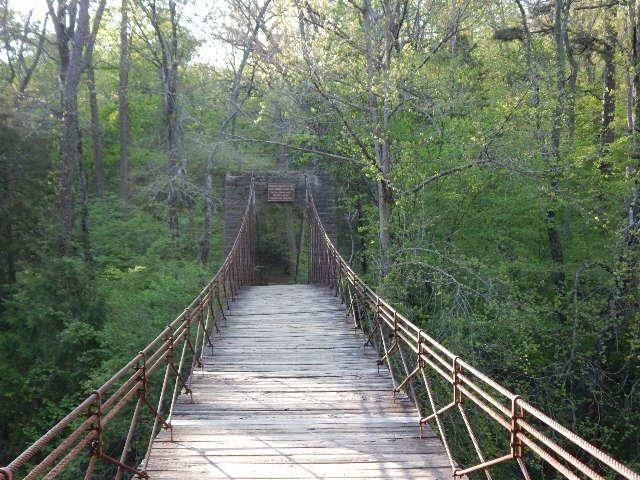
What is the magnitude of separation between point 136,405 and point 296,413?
1623 mm

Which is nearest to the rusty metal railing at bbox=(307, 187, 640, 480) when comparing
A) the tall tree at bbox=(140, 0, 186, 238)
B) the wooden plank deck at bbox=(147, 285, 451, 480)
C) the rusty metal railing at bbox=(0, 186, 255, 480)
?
the wooden plank deck at bbox=(147, 285, 451, 480)

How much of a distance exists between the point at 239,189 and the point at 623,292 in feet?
30.6

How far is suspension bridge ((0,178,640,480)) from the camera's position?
338 centimetres

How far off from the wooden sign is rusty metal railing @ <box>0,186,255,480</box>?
0.52 m

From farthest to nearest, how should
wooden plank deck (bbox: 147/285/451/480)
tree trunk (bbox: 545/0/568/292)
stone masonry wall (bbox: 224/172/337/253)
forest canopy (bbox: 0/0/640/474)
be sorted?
stone masonry wall (bbox: 224/172/337/253) → tree trunk (bbox: 545/0/568/292) → forest canopy (bbox: 0/0/640/474) → wooden plank deck (bbox: 147/285/451/480)

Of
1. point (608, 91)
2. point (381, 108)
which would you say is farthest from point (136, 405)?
point (608, 91)

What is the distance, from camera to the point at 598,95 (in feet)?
50.2

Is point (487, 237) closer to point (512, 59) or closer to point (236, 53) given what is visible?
point (512, 59)

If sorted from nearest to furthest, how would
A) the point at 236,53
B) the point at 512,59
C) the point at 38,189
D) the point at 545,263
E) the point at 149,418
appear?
the point at 149,418 < the point at 545,263 < the point at 38,189 < the point at 512,59 < the point at 236,53

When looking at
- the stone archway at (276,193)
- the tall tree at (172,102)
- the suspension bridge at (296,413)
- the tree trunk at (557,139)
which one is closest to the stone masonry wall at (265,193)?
the stone archway at (276,193)

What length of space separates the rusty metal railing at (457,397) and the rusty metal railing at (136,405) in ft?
6.59

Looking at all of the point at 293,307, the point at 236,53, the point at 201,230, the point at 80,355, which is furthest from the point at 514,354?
the point at 236,53

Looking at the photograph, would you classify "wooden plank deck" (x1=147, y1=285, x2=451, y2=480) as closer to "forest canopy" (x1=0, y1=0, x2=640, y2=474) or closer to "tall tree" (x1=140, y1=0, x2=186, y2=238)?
"forest canopy" (x1=0, y1=0, x2=640, y2=474)

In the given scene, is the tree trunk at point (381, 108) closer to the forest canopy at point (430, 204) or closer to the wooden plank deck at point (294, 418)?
the forest canopy at point (430, 204)
